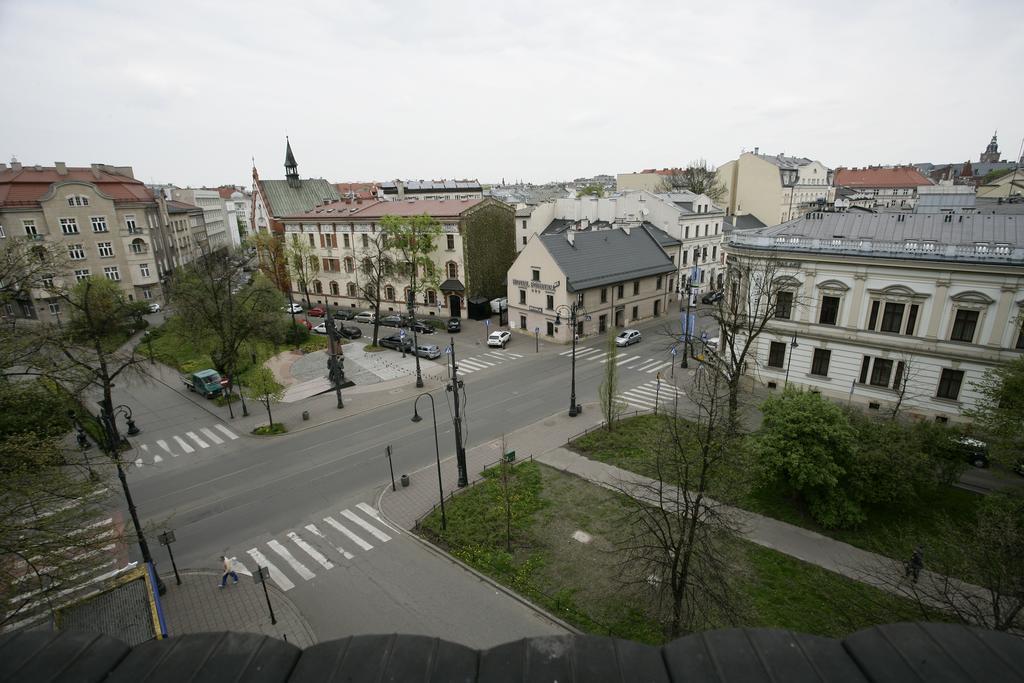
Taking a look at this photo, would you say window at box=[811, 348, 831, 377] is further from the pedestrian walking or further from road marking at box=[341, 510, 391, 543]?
the pedestrian walking

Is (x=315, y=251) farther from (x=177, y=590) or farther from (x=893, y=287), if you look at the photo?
(x=893, y=287)

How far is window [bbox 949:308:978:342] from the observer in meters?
23.5

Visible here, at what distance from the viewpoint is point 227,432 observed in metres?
28.0

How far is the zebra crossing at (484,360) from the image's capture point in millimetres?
37175

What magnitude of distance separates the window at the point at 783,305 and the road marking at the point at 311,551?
85.0ft

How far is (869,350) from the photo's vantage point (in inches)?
1035

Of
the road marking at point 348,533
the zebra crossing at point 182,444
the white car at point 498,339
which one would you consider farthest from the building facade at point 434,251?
the road marking at point 348,533

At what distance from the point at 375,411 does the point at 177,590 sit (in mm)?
14521

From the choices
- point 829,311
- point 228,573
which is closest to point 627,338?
point 829,311

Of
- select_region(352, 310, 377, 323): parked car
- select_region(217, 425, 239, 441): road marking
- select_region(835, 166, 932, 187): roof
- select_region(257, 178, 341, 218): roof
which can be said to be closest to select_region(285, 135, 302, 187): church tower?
select_region(257, 178, 341, 218): roof

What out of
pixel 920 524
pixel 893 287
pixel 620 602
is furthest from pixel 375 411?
pixel 893 287

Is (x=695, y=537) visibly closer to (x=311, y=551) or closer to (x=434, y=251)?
(x=311, y=551)

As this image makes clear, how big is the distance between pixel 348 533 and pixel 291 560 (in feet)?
6.81

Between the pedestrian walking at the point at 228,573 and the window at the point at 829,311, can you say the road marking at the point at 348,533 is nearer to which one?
the pedestrian walking at the point at 228,573
